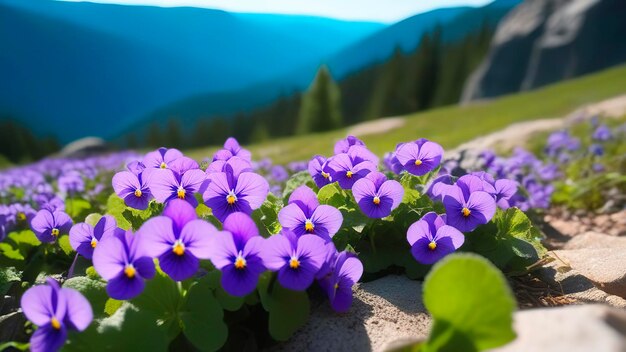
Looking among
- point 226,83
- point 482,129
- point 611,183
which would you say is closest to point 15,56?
point 226,83

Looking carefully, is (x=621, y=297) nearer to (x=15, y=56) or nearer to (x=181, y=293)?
(x=181, y=293)

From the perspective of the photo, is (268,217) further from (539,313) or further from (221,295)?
(539,313)

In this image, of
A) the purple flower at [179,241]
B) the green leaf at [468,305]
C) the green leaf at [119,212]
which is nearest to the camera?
the green leaf at [468,305]

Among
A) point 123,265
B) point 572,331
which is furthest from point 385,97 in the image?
point 572,331

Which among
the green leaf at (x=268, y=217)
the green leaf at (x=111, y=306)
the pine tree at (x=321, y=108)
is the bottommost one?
the pine tree at (x=321, y=108)

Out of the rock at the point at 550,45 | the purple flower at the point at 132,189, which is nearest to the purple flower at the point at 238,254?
the purple flower at the point at 132,189

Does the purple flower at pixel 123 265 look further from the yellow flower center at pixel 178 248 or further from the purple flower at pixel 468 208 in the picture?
the purple flower at pixel 468 208

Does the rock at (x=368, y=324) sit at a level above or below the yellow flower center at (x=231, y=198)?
below
